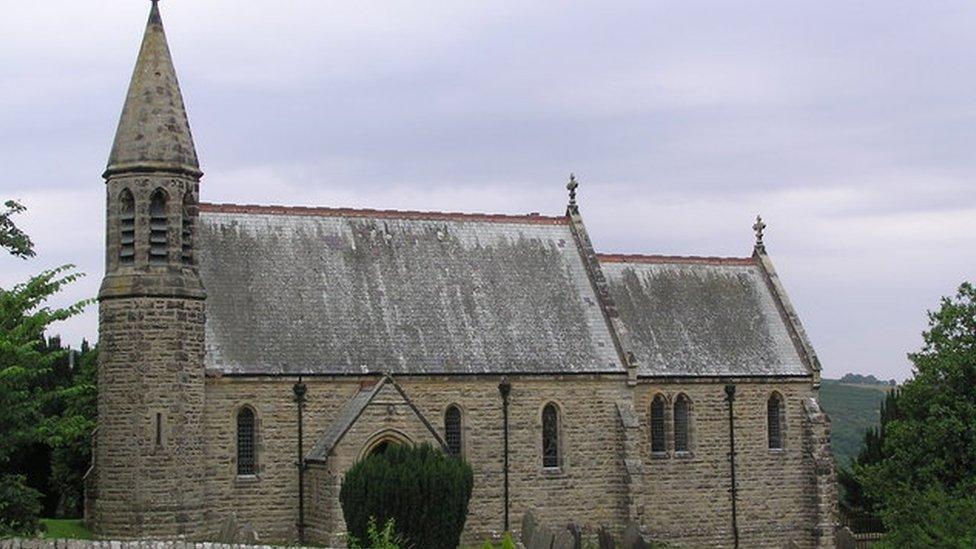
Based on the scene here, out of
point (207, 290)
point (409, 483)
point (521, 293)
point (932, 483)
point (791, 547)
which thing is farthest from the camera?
point (521, 293)

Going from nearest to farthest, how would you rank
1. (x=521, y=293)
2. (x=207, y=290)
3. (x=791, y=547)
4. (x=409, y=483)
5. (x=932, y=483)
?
(x=791, y=547)
(x=409, y=483)
(x=932, y=483)
(x=207, y=290)
(x=521, y=293)

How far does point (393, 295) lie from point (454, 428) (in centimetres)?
412

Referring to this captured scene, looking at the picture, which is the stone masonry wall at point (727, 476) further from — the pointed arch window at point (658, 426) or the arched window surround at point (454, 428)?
the arched window surround at point (454, 428)

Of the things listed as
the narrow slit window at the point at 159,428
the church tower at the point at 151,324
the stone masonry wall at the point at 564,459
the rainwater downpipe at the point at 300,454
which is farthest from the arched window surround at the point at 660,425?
the narrow slit window at the point at 159,428

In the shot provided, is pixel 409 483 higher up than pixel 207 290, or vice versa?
pixel 207 290

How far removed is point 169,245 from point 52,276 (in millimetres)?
2949

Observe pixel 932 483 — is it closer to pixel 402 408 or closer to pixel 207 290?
pixel 402 408

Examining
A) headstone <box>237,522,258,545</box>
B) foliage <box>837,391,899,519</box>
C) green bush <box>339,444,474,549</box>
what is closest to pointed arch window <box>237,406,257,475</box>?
green bush <box>339,444,474,549</box>

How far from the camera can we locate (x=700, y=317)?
143ft

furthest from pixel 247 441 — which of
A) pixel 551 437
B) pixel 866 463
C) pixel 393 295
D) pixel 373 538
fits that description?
pixel 866 463

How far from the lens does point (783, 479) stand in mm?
42594

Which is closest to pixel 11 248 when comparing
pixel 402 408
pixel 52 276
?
pixel 52 276

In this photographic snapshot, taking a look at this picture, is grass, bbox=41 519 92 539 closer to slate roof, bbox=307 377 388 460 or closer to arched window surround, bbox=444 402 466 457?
slate roof, bbox=307 377 388 460

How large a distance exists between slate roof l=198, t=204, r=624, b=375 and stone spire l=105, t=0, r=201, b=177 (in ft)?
11.3
